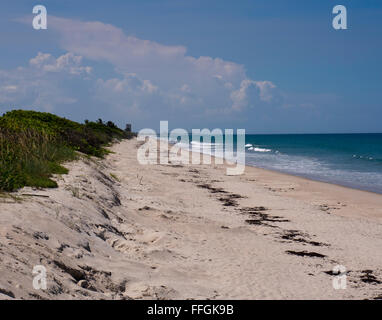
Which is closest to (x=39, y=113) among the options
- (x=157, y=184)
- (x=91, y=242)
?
(x=157, y=184)

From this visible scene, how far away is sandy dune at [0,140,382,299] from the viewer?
5.75m

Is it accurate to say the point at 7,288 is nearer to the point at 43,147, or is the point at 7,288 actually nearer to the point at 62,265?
the point at 62,265

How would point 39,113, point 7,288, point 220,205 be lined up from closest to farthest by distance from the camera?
point 7,288, point 220,205, point 39,113

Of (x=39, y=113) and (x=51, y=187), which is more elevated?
(x=39, y=113)

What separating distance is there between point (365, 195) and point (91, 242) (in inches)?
578

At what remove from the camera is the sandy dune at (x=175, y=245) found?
575cm

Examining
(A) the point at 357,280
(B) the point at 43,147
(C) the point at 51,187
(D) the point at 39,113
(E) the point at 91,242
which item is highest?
(D) the point at 39,113

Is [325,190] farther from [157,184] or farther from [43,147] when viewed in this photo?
[43,147]

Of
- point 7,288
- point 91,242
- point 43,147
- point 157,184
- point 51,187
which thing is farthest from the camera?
point 157,184

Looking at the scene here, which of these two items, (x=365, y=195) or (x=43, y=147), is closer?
(x=43, y=147)

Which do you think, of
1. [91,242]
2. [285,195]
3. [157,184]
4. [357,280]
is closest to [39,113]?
[157,184]

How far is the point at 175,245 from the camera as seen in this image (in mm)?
8688
